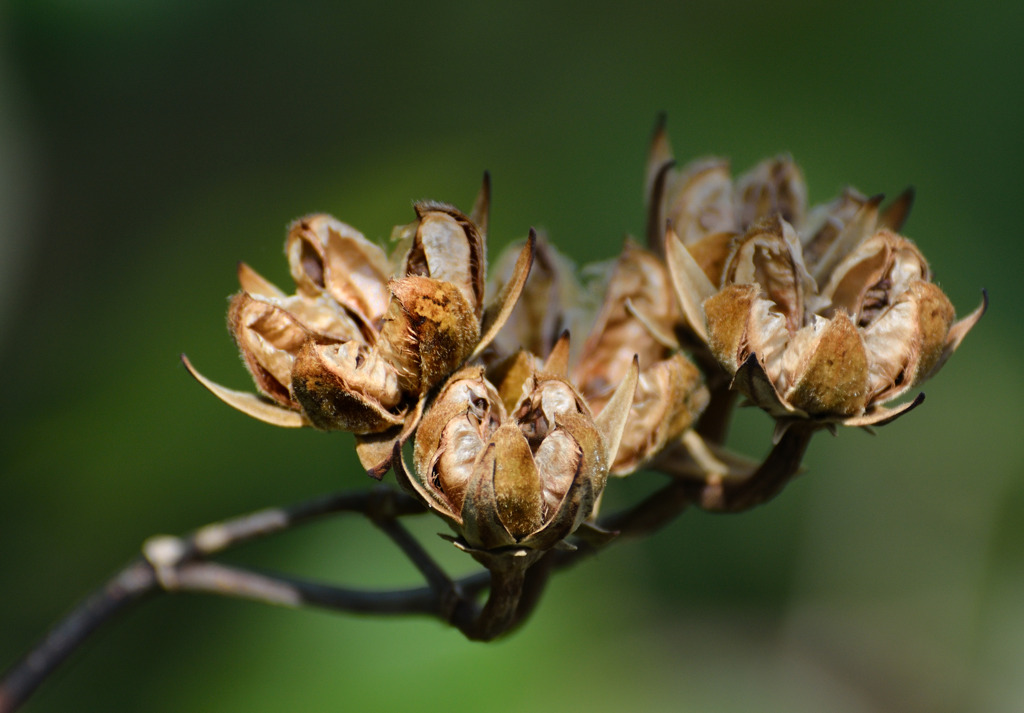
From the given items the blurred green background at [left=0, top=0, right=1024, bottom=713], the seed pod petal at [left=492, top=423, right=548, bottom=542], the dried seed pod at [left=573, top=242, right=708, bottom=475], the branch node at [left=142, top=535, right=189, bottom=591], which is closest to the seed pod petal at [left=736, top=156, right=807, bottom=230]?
the dried seed pod at [left=573, top=242, right=708, bottom=475]

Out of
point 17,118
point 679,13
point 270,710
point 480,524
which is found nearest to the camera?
point 480,524

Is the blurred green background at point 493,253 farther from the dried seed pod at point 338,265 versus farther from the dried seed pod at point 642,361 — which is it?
the dried seed pod at point 338,265

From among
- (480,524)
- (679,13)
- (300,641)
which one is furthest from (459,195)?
(480,524)

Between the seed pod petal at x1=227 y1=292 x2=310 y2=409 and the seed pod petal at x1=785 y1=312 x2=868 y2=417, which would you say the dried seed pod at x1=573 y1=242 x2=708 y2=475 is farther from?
the seed pod petal at x1=227 y1=292 x2=310 y2=409

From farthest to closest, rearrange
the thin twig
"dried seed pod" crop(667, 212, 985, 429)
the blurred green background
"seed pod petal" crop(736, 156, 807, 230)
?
the blurred green background < the thin twig < "seed pod petal" crop(736, 156, 807, 230) < "dried seed pod" crop(667, 212, 985, 429)

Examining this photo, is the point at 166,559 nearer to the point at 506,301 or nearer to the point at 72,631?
the point at 72,631

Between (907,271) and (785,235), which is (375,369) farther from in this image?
(907,271)

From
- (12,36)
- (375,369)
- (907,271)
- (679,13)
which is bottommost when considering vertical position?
(375,369)

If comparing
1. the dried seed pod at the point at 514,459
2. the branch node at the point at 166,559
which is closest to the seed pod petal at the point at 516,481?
the dried seed pod at the point at 514,459
